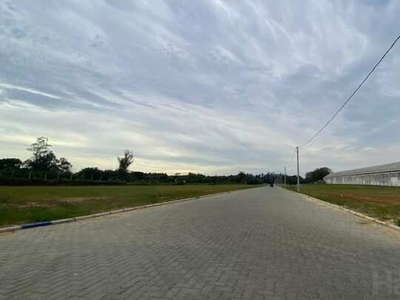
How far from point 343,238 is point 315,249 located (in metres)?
2.70

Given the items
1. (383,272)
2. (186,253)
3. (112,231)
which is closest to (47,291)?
(186,253)

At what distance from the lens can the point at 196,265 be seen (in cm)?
757

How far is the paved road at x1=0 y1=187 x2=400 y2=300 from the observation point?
5801 mm

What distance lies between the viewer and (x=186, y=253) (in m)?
8.84

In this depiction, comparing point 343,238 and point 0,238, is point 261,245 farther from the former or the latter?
point 0,238

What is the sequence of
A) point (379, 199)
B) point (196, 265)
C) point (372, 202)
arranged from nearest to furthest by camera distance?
1. point (196, 265)
2. point (372, 202)
3. point (379, 199)

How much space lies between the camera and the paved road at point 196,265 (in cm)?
580

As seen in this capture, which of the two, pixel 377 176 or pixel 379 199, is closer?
pixel 379 199

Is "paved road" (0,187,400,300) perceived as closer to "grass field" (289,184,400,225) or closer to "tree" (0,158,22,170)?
"grass field" (289,184,400,225)

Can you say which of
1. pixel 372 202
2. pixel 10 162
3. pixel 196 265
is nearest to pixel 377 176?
pixel 372 202

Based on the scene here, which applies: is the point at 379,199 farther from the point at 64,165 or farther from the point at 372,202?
the point at 64,165

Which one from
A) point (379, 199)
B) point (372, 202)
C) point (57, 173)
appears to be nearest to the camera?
point (372, 202)

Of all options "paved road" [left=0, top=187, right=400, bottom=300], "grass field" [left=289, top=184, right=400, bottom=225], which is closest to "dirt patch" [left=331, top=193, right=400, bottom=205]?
"grass field" [left=289, top=184, right=400, bottom=225]

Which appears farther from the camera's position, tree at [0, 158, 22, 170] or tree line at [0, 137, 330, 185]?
tree at [0, 158, 22, 170]
